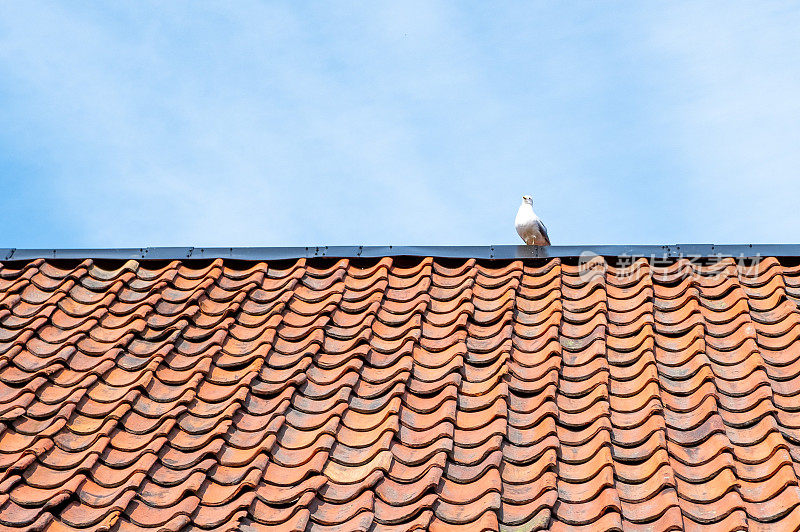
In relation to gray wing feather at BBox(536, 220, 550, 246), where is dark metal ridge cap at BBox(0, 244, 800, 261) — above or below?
below

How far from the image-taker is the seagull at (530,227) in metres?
7.37

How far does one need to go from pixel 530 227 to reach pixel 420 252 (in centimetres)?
102

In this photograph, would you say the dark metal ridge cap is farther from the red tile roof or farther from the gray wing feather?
the gray wing feather

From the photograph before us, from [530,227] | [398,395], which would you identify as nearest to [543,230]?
[530,227]

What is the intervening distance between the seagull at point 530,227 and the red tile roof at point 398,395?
70 cm

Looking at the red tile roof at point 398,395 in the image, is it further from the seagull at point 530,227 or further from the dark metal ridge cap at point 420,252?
the seagull at point 530,227

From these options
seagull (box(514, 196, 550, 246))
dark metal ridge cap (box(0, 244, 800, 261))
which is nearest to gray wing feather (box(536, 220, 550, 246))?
seagull (box(514, 196, 550, 246))

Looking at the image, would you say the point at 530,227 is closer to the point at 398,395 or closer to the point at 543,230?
the point at 543,230

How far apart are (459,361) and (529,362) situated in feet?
1.33

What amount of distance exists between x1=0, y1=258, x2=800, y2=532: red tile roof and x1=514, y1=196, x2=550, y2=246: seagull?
0.70 metres

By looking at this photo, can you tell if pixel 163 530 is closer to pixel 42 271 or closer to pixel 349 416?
pixel 349 416

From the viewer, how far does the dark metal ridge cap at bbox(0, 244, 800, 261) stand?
6.70 meters

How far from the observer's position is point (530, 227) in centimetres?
739

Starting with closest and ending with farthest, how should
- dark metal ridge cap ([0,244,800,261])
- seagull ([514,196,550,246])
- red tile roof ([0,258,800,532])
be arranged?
red tile roof ([0,258,800,532]) < dark metal ridge cap ([0,244,800,261]) < seagull ([514,196,550,246])
